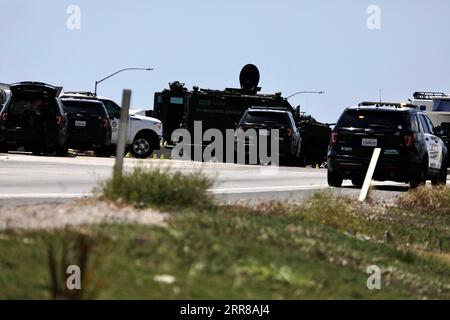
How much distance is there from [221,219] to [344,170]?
1553cm

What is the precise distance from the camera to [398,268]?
10.1 m

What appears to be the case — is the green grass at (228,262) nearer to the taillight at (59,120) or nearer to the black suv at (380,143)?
the black suv at (380,143)

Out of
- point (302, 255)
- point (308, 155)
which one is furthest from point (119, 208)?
point (308, 155)

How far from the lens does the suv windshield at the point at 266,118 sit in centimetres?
3512

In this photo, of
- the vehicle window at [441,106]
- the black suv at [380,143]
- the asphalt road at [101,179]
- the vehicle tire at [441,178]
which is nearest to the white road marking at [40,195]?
the asphalt road at [101,179]

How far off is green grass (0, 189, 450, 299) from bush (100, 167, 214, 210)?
25 cm

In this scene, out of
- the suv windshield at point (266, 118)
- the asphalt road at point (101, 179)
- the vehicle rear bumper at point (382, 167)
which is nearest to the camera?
the asphalt road at point (101, 179)

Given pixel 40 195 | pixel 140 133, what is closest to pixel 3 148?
pixel 140 133

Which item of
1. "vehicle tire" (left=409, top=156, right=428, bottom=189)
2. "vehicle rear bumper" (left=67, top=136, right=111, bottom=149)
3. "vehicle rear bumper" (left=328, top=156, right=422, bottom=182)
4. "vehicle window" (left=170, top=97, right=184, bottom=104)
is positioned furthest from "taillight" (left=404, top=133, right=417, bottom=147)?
"vehicle window" (left=170, top=97, right=184, bottom=104)

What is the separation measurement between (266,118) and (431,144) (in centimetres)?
937

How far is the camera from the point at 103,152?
3606 centimetres

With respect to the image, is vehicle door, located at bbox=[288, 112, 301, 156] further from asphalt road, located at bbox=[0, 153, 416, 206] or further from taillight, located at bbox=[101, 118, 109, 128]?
taillight, located at bbox=[101, 118, 109, 128]

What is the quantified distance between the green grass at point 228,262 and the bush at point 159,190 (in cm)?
25
